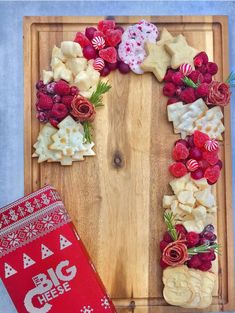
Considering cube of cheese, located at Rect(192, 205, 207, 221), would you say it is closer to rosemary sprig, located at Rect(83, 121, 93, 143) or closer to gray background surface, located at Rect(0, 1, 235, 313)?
gray background surface, located at Rect(0, 1, 235, 313)

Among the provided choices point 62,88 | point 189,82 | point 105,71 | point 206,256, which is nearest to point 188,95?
point 189,82

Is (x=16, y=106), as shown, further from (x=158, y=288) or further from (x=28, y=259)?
(x=158, y=288)

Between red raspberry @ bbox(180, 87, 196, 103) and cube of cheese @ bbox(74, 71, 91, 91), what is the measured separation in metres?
0.28

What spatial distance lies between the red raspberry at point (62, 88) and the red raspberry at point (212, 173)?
465 millimetres

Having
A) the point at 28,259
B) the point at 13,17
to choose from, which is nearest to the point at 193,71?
the point at 13,17

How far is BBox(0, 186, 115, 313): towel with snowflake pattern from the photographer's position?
129 cm

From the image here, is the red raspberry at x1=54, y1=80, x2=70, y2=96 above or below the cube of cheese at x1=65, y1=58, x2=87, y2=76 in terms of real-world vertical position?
below

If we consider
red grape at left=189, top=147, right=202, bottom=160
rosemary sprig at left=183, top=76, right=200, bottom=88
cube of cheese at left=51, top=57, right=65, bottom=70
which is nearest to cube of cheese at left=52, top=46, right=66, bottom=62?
cube of cheese at left=51, top=57, right=65, bottom=70

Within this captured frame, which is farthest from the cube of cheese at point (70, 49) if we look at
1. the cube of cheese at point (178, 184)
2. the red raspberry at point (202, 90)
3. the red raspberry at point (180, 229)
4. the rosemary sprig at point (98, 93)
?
the red raspberry at point (180, 229)

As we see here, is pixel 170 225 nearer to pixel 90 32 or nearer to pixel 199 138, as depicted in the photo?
pixel 199 138

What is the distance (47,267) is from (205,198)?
485mm

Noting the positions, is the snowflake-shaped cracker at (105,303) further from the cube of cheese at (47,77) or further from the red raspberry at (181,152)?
the cube of cheese at (47,77)

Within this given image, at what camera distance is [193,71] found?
1.41 m

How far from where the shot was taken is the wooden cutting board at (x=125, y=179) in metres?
1.41
